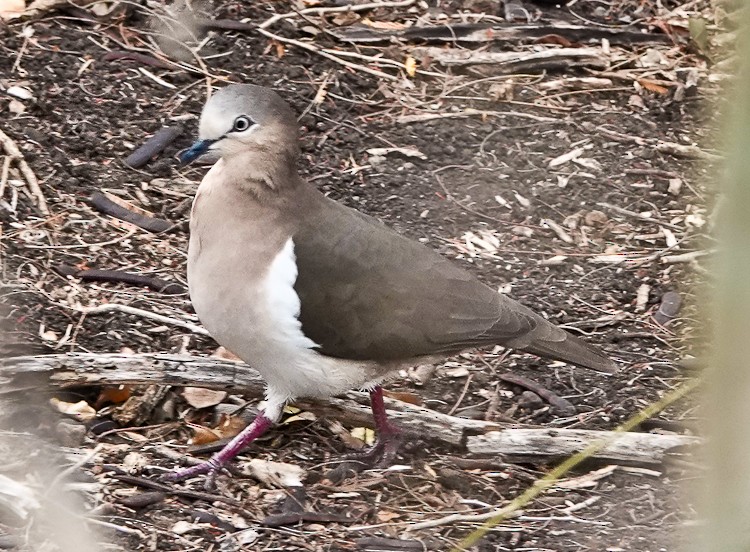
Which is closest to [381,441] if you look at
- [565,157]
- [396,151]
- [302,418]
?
[302,418]

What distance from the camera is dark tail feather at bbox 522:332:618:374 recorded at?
368cm

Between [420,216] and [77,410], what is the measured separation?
Answer: 6.14ft

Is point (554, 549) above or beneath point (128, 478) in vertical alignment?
beneath

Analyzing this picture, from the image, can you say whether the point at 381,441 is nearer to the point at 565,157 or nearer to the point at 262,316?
the point at 262,316

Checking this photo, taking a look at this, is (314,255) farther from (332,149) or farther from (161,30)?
(161,30)

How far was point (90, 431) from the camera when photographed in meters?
3.52

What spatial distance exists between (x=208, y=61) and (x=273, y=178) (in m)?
2.12

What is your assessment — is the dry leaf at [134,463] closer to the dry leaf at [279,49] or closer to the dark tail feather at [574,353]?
the dark tail feather at [574,353]

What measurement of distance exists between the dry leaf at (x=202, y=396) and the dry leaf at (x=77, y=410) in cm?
33

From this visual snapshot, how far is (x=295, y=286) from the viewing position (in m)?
3.31

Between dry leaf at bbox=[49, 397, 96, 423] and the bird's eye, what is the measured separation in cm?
106

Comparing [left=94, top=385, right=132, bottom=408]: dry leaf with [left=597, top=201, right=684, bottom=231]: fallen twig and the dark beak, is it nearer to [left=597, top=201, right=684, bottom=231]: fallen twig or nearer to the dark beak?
the dark beak

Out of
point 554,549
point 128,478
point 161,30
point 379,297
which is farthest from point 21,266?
point 554,549

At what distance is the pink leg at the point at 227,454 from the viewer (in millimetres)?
3405
